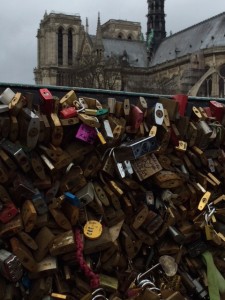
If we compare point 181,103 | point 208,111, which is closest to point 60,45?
point 208,111

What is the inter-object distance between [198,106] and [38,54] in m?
85.0

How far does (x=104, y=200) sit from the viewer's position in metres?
4.81

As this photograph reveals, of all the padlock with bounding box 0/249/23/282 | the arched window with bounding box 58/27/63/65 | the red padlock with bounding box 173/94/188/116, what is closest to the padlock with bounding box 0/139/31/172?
the padlock with bounding box 0/249/23/282

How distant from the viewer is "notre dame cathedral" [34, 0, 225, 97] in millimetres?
60875

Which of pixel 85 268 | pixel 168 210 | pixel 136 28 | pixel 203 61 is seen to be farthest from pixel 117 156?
pixel 136 28

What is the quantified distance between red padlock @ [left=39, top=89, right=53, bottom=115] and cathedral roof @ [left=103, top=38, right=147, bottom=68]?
7382 cm

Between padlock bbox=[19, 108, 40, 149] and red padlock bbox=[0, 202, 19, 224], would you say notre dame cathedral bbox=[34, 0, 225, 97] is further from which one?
red padlock bbox=[0, 202, 19, 224]

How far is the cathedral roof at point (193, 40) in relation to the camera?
6762 centimetres

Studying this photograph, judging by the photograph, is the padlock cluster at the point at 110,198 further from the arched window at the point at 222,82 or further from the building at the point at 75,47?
the building at the point at 75,47

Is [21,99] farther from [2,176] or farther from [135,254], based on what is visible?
[135,254]

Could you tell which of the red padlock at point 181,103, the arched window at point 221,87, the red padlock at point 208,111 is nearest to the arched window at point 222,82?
the arched window at point 221,87

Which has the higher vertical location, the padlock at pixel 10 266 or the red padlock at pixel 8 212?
the red padlock at pixel 8 212

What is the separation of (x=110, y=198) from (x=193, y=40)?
70385 mm

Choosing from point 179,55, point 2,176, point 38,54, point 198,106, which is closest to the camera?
point 2,176
